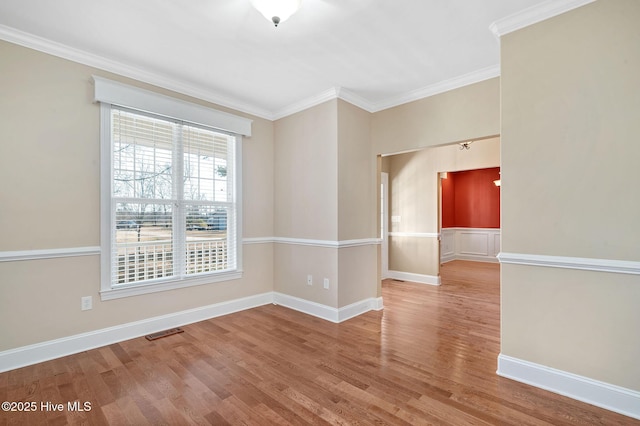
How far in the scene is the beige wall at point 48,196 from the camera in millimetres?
2498

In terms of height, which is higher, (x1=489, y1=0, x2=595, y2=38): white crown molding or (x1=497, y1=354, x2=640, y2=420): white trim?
(x1=489, y1=0, x2=595, y2=38): white crown molding

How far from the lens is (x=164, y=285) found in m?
3.39

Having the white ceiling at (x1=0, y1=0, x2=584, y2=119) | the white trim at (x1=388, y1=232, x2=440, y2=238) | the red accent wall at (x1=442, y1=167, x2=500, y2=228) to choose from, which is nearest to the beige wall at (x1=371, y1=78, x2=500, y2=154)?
the white ceiling at (x1=0, y1=0, x2=584, y2=119)

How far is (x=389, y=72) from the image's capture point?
3199mm

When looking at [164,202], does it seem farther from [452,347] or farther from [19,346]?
[452,347]

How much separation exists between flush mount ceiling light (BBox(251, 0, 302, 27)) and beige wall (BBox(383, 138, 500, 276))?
4384 mm

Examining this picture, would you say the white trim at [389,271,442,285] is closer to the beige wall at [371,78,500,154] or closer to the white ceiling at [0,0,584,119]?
the beige wall at [371,78,500,154]

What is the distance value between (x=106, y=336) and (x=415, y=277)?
16.4 feet

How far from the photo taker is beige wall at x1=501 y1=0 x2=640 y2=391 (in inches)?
76.9

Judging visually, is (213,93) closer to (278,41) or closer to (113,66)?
(113,66)

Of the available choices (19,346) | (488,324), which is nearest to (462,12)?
(488,324)

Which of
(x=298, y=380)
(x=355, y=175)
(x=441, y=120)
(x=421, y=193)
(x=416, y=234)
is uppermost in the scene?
(x=441, y=120)

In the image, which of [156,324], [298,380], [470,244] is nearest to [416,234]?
[470,244]

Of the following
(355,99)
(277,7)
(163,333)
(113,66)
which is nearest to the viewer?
(277,7)
